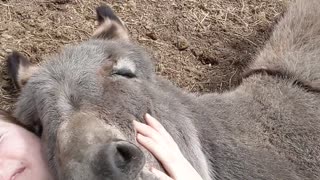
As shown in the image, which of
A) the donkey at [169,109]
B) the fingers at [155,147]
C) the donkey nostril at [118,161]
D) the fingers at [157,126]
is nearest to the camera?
the donkey nostril at [118,161]

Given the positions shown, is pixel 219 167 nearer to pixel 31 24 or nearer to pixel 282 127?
pixel 282 127

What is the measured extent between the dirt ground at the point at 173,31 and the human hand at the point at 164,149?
1.39 meters

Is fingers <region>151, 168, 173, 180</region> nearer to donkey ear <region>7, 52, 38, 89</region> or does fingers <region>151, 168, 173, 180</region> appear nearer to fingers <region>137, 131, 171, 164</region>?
fingers <region>137, 131, 171, 164</region>

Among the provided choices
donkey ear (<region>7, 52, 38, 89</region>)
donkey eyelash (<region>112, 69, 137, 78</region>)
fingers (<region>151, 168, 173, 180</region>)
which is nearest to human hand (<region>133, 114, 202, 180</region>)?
fingers (<region>151, 168, 173, 180</region>)

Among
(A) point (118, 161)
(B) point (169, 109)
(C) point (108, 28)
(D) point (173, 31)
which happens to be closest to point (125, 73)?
(B) point (169, 109)

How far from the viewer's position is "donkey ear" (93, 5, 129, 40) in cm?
276

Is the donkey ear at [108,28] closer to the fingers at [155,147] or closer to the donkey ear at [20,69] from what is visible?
the donkey ear at [20,69]

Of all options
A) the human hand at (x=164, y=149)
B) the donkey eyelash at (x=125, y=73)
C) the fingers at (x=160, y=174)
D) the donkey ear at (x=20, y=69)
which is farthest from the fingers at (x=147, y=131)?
the donkey ear at (x=20, y=69)

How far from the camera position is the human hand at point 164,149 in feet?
7.06

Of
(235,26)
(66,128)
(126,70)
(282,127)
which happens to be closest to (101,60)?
(126,70)

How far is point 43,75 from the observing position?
237cm

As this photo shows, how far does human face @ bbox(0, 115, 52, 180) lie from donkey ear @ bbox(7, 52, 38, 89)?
0.28m

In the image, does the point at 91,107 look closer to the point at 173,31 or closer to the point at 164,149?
the point at 164,149

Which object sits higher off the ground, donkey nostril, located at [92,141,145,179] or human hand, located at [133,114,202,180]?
donkey nostril, located at [92,141,145,179]
